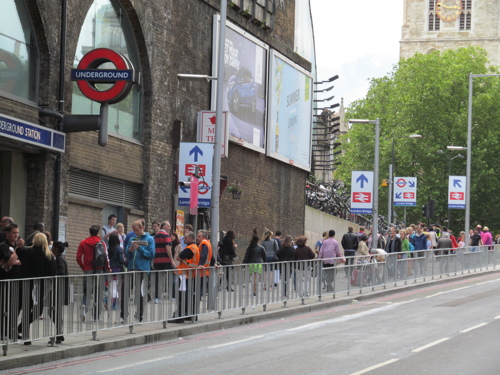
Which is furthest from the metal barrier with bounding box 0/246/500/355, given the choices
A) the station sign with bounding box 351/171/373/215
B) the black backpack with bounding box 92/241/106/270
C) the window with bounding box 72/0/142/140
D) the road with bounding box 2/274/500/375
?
the window with bounding box 72/0/142/140

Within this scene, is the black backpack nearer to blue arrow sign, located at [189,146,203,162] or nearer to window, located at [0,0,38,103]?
window, located at [0,0,38,103]

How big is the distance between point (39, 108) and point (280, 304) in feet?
22.0

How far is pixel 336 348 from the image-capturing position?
16.0 meters

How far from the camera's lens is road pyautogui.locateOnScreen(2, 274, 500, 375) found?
44.8 feet

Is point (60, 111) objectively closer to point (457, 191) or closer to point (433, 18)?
point (457, 191)

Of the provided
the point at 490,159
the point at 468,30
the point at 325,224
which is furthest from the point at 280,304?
the point at 468,30

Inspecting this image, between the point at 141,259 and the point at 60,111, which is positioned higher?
the point at 60,111

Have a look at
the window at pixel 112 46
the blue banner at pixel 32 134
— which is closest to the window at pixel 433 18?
the window at pixel 112 46

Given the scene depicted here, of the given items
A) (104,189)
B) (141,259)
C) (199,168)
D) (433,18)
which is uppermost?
(433,18)

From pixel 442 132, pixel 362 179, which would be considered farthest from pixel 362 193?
pixel 442 132

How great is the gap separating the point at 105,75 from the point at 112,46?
503cm

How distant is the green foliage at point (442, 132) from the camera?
71562 millimetres

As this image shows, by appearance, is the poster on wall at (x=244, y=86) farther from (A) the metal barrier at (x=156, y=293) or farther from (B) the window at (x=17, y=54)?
(B) the window at (x=17, y=54)

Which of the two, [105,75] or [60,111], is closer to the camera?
[105,75]
